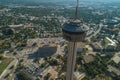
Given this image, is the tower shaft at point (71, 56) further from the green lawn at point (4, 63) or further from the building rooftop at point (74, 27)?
the green lawn at point (4, 63)

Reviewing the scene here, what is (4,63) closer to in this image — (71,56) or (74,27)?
(71,56)

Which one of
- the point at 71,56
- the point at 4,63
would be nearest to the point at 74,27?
the point at 71,56

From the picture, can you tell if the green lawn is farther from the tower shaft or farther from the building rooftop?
the building rooftop

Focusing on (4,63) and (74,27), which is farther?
(4,63)

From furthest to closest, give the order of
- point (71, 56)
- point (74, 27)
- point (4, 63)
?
1. point (4, 63)
2. point (71, 56)
3. point (74, 27)

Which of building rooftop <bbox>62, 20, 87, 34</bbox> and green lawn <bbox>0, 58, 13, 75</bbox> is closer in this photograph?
building rooftop <bbox>62, 20, 87, 34</bbox>

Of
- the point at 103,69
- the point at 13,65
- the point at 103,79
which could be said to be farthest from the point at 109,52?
the point at 13,65

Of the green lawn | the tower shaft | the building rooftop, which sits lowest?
the green lawn

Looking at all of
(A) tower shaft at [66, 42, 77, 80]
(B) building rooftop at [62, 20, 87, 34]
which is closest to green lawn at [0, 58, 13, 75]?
(A) tower shaft at [66, 42, 77, 80]

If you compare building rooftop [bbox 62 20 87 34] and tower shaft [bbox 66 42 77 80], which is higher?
building rooftop [bbox 62 20 87 34]

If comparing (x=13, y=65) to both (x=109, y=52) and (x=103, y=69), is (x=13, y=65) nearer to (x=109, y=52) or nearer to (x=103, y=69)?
(x=103, y=69)

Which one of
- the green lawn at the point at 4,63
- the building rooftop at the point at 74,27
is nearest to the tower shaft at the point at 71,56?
the building rooftop at the point at 74,27
